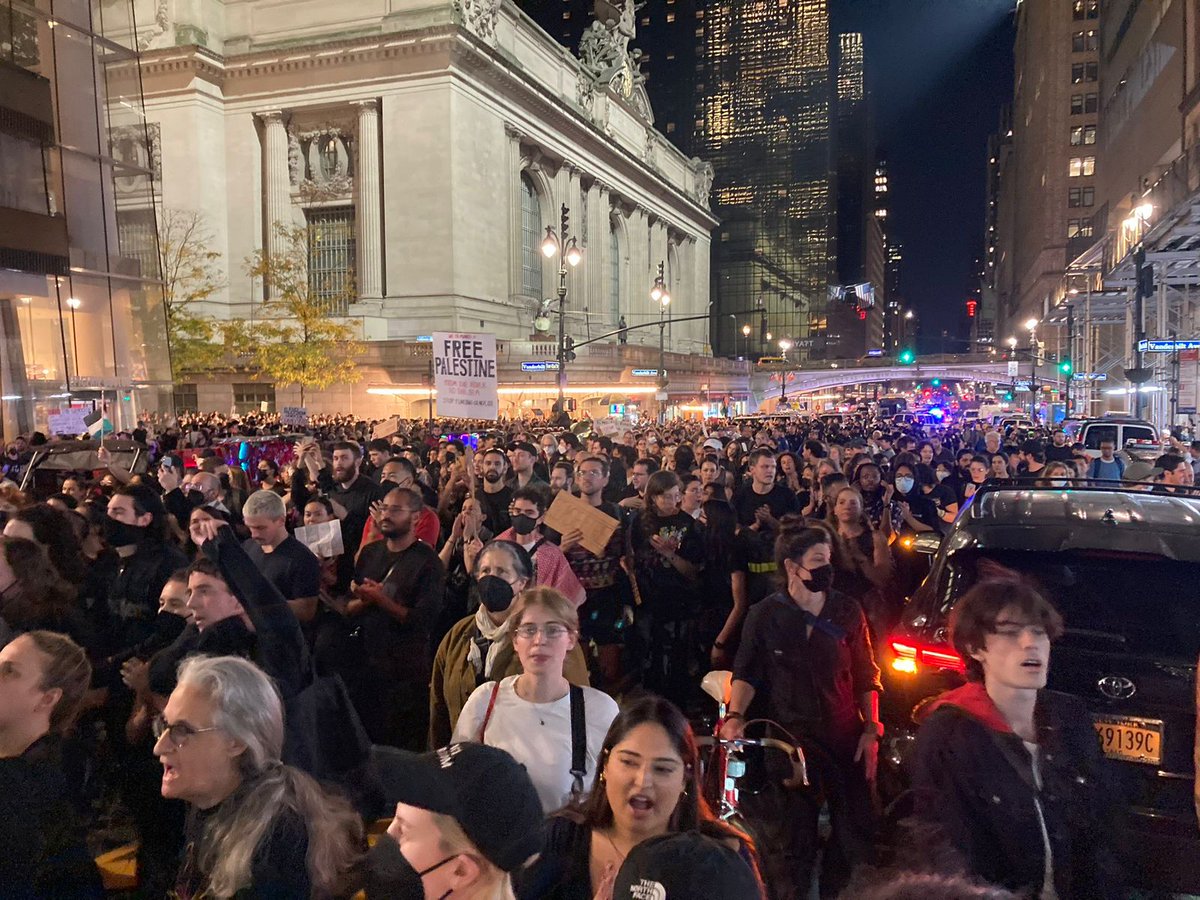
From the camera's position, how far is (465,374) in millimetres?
10117

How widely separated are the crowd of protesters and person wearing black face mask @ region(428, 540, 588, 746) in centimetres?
1

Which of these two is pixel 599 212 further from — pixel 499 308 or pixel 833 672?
pixel 833 672

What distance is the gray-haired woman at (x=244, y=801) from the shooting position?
2.34 metres

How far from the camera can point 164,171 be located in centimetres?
4869

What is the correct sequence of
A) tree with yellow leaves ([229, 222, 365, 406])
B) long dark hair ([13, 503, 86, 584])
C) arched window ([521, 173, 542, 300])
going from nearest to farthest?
long dark hair ([13, 503, 86, 584]), tree with yellow leaves ([229, 222, 365, 406]), arched window ([521, 173, 542, 300])

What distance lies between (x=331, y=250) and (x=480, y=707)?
5171cm

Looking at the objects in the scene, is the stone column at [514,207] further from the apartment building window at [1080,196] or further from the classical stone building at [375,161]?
the apartment building window at [1080,196]

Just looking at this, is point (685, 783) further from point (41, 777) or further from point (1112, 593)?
point (1112, 593)

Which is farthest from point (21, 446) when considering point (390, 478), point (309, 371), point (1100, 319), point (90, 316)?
point (1100, 319)

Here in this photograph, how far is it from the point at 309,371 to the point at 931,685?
4070 centimetres

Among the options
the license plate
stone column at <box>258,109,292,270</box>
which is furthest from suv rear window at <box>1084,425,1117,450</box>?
stone column at <box>258,109,292,270</box>

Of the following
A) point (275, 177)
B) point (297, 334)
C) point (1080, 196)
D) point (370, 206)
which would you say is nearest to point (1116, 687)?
point (297, 334)

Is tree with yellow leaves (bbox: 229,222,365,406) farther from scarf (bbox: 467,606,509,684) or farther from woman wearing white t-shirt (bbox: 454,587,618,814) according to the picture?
woman wearing white t-shirt (bbox: 454,587,618,814)

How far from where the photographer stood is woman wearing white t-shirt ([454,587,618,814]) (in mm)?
3143
